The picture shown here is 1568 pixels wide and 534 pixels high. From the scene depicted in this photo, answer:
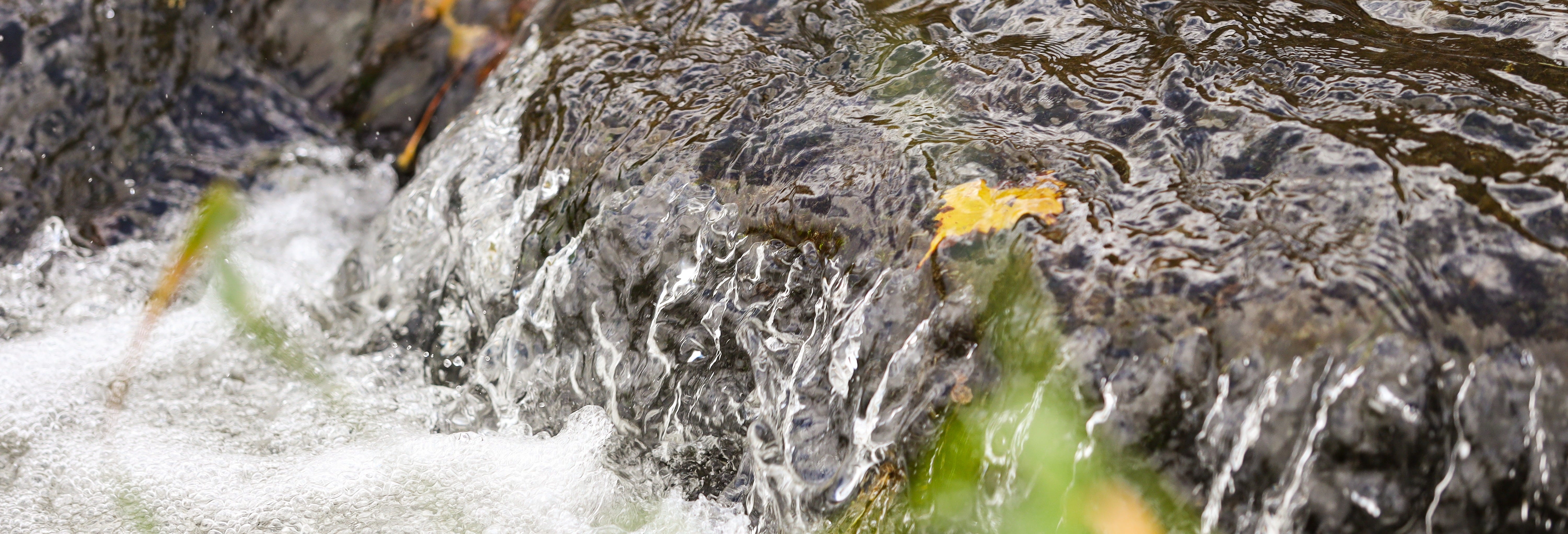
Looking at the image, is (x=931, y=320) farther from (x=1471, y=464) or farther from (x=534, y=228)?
(x=534, y=228)

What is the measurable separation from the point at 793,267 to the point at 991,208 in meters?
0.45

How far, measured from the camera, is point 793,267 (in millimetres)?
1994

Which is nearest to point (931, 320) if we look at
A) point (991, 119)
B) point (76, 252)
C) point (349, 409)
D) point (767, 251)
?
point (767, 251)

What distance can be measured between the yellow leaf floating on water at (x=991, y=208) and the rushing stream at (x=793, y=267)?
3 centimetres

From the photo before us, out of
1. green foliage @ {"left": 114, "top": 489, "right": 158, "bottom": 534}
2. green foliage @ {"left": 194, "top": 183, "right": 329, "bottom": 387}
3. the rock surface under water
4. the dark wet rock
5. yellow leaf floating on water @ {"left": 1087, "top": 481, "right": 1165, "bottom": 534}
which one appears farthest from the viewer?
the dark wet rock

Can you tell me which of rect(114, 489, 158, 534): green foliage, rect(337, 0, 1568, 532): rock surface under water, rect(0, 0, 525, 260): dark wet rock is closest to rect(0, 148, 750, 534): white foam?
rect(114, 489, 158, 534): green foliage

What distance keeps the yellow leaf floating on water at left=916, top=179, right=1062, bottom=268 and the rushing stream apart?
0.03 meters

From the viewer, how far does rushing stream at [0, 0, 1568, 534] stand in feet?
4.74

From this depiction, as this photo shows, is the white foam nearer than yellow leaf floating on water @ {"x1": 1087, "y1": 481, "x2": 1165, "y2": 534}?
No

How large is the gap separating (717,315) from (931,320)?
56cm

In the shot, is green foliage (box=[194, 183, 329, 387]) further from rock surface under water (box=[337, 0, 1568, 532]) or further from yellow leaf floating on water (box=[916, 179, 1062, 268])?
yellow leaf floating on water (box=[916, 179, 1062, 268])

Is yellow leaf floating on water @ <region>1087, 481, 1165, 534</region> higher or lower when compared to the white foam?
higher

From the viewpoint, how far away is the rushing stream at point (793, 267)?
1445mm

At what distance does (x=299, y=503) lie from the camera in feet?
6.95
